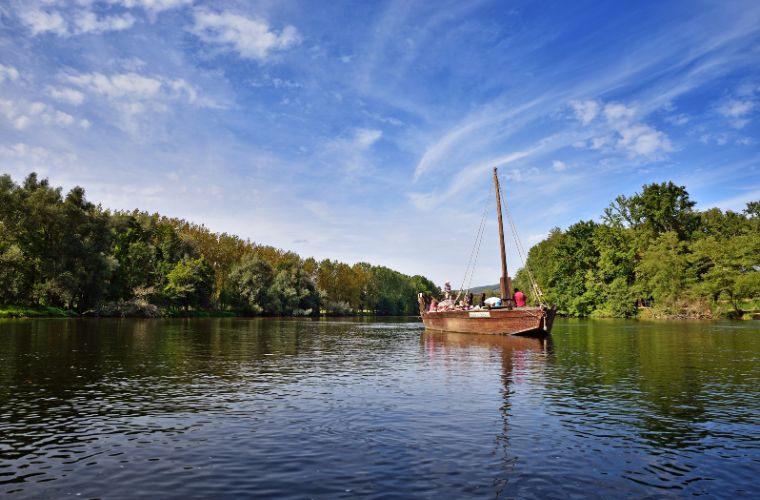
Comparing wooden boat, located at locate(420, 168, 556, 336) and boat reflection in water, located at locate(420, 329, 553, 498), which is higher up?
wooden boat, located at locate(420, 168, 556, 336)

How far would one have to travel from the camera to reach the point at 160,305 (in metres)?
111

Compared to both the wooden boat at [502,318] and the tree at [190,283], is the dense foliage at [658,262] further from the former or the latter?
the tree at [190,283]

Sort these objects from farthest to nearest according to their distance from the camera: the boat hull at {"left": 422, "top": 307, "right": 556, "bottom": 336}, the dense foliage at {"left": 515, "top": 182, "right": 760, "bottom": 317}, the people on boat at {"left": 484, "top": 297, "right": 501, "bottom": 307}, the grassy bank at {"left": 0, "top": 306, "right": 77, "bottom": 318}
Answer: the dense foliage at {"left": 515, "top": 182, "right": 760, "bottom": 317} → the grassy bank at {"left": 0, "top": 306, "right": 77, "bottom": 318} → the people on boat at {"left": 484, "top": 297, "right": 501, "bottom": 307} → the boat hull at {"left": 422, "top": 307, "right": 556, "bottom": 336}

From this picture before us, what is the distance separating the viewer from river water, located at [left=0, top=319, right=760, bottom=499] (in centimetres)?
1075

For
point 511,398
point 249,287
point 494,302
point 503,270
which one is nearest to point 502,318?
point 494,302

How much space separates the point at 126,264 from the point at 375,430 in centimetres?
10891

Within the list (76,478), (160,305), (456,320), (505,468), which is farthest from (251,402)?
(160,305)

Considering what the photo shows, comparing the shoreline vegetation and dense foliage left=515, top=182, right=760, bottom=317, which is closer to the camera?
the shoreline vegetation

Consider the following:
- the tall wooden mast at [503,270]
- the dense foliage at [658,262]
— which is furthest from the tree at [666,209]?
the tall wooden mast at [503,270]

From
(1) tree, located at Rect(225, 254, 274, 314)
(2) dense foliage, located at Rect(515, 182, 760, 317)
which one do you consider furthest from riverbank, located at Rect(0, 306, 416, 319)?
(2) dense foliage, located at Rect(515, 182, 760, 317)

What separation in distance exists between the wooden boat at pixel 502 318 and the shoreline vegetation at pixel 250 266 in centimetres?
2814

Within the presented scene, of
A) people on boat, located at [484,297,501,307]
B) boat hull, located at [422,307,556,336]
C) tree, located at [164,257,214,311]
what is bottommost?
boat hull, located at [422,307,556,336]

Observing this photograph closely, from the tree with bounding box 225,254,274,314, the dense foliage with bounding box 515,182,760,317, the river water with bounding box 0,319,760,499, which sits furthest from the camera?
the tree with bounding box 225,254,274,314

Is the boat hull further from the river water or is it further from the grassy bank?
the grassy bank
